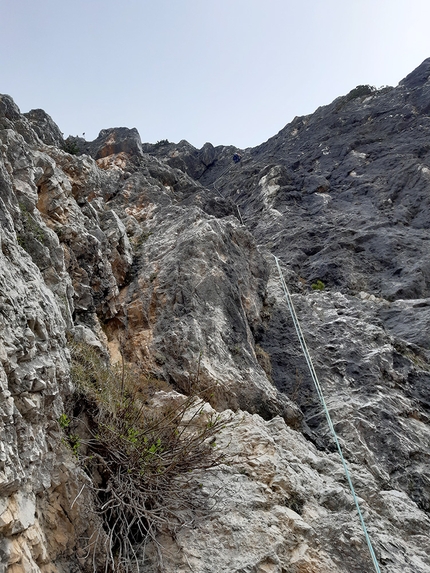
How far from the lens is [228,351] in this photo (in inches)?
254

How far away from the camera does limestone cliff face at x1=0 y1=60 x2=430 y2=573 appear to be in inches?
134

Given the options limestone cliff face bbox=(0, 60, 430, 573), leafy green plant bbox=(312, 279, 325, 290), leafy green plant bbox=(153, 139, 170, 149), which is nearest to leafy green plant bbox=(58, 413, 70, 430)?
limestone cliff face bbox=(0, 60, 430, 573)

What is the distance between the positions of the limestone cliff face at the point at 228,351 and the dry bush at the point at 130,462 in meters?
0.18

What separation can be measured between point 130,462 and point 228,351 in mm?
2928

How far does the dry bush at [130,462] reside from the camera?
139 inches

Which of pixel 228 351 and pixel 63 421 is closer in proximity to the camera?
pixel 63 421

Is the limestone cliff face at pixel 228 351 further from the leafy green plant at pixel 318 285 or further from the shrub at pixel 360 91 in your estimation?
the shrub at pixel 360 91

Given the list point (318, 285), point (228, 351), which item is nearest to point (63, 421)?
point (228, 351)

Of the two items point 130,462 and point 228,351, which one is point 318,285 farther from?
point 130,462

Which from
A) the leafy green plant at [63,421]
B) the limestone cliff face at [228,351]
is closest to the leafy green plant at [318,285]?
the limestone cliff face at [228,351]

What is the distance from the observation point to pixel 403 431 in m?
6.40

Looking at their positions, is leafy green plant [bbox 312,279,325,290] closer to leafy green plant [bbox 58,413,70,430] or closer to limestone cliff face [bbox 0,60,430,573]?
limestone cliff face [bbox 0,60,430,573]

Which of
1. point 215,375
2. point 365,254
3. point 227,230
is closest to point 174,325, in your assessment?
point 215,375

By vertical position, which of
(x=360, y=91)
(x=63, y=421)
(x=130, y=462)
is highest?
(x=360, y=91)
